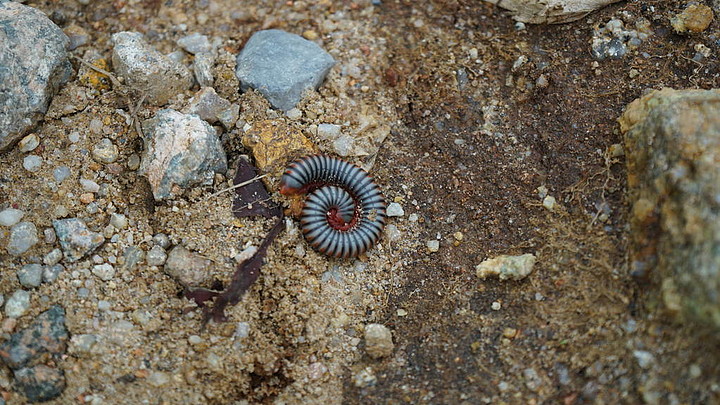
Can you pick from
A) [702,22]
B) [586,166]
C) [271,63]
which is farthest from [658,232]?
[271,63]

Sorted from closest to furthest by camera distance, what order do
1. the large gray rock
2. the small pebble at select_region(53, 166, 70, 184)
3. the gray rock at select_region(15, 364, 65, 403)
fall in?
the large gray rock, the gray rock at select_region(15, 364, 65, 403), the small pebble at select_region(53, 166, 70, 184)

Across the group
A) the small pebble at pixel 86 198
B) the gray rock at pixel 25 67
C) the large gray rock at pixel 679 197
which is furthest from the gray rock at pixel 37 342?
the large gray rock at pixel 679 197

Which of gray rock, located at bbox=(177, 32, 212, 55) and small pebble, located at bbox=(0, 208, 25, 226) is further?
gray rock, located at bbox=(177, 32, 212, 55)

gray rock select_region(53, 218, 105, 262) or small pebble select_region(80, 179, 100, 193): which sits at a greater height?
small pebble select_region(80, 179, 100, 193)

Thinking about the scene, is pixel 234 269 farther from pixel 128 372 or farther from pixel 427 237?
pixel 427 237

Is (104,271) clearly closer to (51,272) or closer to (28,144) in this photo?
(51,272)

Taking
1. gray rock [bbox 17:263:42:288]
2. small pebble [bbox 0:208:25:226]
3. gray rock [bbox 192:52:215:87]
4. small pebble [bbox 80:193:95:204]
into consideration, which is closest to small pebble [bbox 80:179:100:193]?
small pebble [bbox 80:193:95:204]

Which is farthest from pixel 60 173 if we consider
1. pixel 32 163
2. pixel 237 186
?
pixel 237 186

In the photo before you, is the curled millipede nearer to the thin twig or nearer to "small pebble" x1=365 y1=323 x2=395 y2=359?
the thin twig
